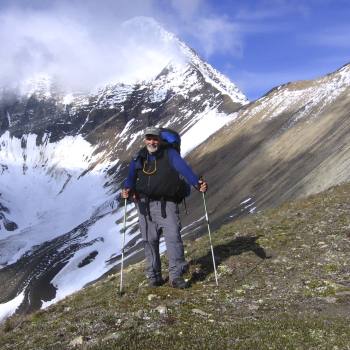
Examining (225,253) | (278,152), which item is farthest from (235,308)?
(278,152)

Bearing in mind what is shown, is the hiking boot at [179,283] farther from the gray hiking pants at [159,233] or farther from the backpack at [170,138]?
the backpack at [170,138]

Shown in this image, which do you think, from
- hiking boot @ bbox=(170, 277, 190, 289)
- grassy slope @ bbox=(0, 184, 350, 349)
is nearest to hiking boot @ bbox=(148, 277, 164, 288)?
grassy slope @ bbox=(0, 184, 350, 349)

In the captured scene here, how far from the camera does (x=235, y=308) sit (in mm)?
11578

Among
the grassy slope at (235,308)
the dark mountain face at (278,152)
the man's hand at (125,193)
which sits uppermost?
the dark mountain face at (278,152)

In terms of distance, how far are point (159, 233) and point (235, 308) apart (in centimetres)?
315

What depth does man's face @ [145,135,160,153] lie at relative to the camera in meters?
13.0

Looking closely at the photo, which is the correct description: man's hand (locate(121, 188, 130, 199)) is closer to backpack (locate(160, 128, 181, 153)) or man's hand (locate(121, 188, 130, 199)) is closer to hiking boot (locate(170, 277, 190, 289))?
backpack (locate(160, 128, 181, 153))

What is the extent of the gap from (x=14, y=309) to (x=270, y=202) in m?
62.3

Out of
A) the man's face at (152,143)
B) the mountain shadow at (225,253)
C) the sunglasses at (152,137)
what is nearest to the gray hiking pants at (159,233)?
the mountain shadow at (225,253)

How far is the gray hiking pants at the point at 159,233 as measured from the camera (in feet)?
44.1

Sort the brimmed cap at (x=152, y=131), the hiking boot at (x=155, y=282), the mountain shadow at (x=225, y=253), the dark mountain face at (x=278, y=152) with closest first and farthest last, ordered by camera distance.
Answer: the brimmed cap at (x=152, y=131) < the hiking boot at (x=155, y=282) < the mountain shadow at (x=225, y=253) < the dark mountain face at (x=278, y=152)

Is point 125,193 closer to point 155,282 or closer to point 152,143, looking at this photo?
point 152,143

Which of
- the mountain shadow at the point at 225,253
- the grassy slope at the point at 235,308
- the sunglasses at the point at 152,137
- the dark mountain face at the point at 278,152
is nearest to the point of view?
the grassy slope at the point at 235,308

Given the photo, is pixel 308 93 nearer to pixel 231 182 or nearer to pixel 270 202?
pixel 231 182
